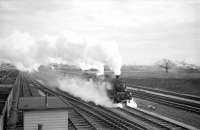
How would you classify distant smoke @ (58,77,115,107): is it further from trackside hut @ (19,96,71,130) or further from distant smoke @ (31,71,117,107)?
trackside hut @ (19,96,71,130)

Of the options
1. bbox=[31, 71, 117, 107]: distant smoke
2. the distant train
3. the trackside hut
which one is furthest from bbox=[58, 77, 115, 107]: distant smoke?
the trackside hut

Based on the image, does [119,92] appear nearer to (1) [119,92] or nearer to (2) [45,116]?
(1) [119,92]

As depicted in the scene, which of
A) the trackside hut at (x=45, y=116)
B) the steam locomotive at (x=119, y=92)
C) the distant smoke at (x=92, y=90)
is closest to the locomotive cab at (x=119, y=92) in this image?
the steam locomotive at (x=119, y=92)

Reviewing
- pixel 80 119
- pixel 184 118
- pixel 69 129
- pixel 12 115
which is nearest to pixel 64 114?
pixel 69 129

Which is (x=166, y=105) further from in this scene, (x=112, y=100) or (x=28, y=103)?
(x=28, y=103)

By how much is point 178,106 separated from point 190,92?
47.9 feet

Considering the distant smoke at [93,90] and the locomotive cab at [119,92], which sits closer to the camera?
the locomotive cab at [119,92]

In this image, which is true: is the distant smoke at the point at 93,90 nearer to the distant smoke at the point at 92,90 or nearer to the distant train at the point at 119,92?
the distant smoke at the point at 92,90

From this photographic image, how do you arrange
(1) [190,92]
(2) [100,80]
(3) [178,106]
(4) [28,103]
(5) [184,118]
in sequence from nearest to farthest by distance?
(4) [28,103]
(5) [184,118]
(3) [178,106]
(2) [100,80]
(1) [190,92]

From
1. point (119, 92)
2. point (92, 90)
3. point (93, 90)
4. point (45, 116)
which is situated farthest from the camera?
point (92, 90)

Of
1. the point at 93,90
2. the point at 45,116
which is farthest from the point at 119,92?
the point at 45,116

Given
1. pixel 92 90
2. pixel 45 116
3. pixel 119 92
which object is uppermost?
pixel 119 92

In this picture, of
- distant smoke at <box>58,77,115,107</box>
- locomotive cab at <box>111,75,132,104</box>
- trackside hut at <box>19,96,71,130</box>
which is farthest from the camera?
distant smoke at <box>58,77,115,107</box>

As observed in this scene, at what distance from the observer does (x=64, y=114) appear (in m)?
16.0
